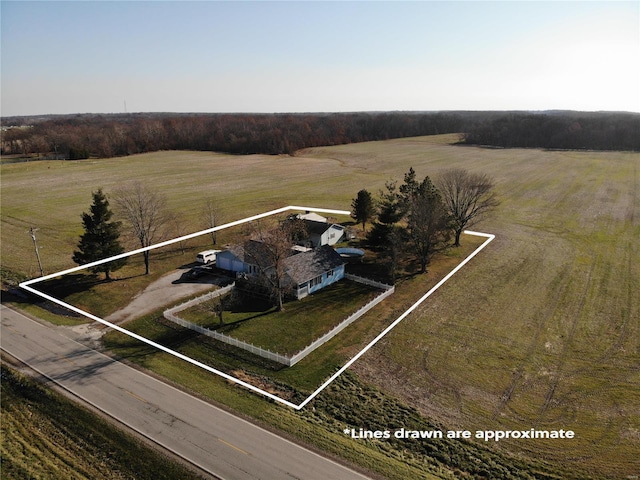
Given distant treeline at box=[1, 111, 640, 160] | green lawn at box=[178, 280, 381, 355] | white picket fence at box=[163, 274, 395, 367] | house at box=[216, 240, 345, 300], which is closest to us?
white picket fence at box=[163, 274, 395, 367]

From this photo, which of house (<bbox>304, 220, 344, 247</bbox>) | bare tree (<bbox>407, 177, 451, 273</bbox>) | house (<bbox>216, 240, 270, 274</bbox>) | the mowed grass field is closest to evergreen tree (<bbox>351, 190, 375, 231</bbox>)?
house (<bbox>304, 220, 344, 247</bbox>)

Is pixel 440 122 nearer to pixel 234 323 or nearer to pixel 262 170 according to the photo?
pixel 262 170

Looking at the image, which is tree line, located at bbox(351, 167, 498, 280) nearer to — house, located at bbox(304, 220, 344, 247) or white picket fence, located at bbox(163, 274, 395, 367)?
white picket fence, located at bbox(163, 274, 395, 367)

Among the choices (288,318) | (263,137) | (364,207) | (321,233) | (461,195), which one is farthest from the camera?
(263,137)

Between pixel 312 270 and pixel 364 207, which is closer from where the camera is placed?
pixel 312 270

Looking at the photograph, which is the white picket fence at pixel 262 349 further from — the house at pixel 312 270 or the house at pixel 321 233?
the house at pixel 321 233

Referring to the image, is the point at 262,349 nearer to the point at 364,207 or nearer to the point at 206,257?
the point at 206,257

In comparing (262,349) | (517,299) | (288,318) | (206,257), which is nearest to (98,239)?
(206,257)
